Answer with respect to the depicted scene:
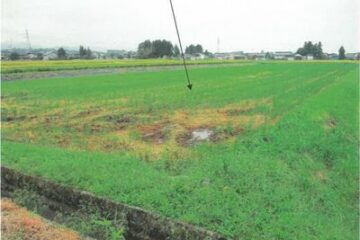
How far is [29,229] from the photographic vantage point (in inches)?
207

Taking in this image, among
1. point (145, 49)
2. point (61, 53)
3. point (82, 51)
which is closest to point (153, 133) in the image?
point (61, 53)

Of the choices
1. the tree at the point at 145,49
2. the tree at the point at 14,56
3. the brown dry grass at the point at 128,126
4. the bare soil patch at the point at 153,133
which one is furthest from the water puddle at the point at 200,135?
the tree at the point at 145,49

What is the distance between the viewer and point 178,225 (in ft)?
17.4

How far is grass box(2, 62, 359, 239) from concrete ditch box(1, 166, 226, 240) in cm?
14

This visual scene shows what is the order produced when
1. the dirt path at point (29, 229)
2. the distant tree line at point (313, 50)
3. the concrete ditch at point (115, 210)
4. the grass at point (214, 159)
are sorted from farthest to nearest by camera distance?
1. the distant tree line at point (313, 50)
2. the grass at point (214, 159)
3. the concrete ditch at point (115, 210)
4. the dirt path at point (29, 229)

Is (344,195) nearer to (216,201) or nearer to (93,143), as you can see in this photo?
(216,201)

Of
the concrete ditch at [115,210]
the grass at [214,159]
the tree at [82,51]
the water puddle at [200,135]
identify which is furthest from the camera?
the tree at [82,51]

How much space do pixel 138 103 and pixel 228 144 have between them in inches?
326

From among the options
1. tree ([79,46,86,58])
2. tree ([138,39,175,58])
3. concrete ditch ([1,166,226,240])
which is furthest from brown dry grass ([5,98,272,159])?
tree ([138,39,175,58])

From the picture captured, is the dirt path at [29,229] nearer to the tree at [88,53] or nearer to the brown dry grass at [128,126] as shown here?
the brown dry grass at [128,126]

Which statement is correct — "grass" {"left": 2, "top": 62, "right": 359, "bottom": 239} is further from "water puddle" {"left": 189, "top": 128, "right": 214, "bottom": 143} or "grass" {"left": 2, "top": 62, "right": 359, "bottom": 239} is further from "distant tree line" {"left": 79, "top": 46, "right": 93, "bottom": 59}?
"distant tree line" {"left": 79, "top": 46, "right": 93, "bottom": 59}

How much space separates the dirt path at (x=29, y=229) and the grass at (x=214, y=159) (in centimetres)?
100

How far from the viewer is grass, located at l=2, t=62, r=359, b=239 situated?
571cm

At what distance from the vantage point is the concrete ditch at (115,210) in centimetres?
525
